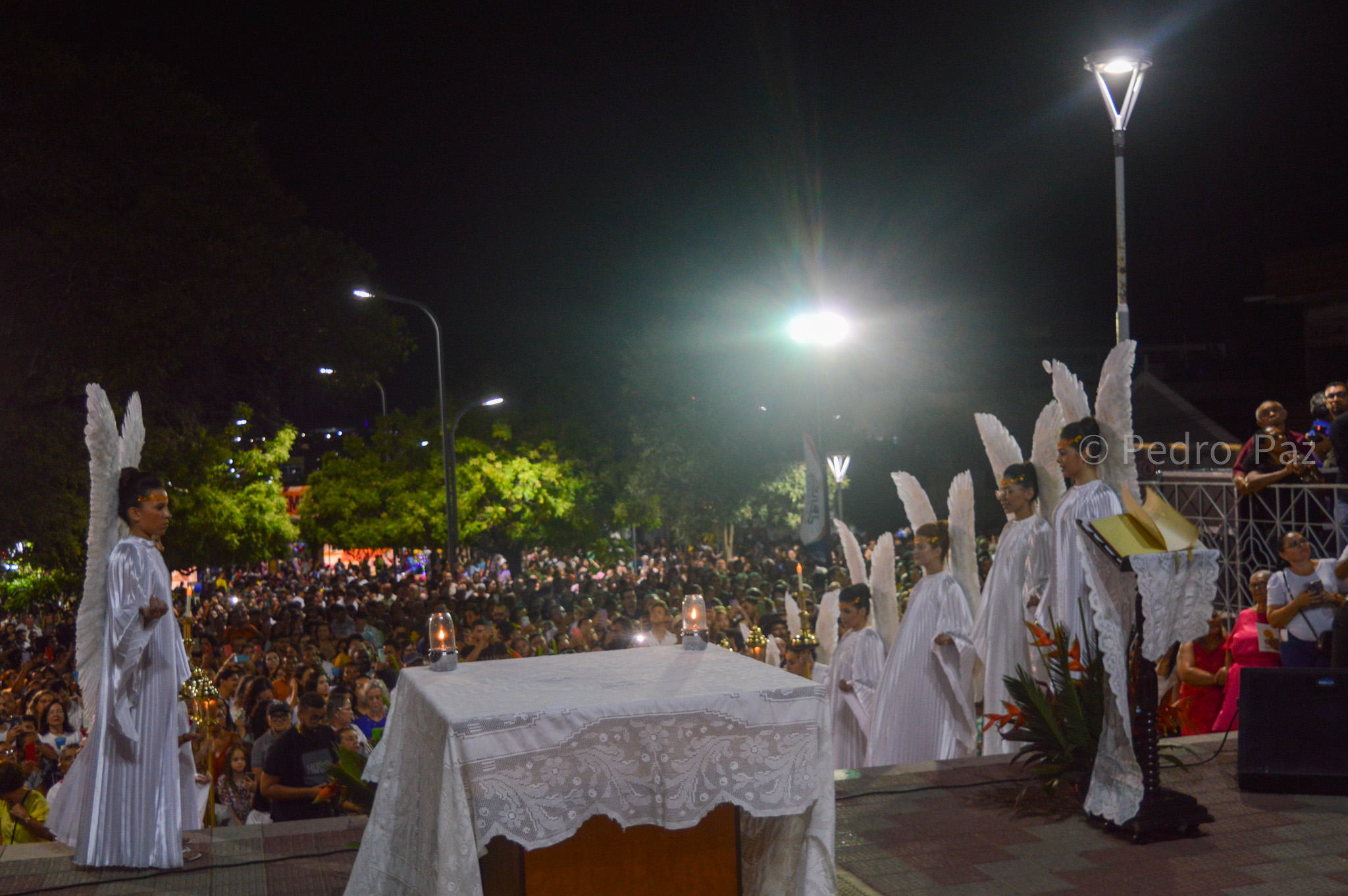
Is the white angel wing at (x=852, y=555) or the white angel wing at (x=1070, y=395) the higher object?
the white angel wing at (x=1070, y=395)

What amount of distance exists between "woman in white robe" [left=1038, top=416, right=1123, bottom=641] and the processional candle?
3442 mm

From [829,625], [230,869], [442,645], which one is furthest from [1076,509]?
[230,869]

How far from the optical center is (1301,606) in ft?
24.2

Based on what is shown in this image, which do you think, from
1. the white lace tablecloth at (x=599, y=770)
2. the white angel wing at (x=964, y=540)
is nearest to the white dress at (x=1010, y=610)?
the white angel wing at (x=964, y=540)

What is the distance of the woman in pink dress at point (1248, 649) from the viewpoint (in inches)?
296

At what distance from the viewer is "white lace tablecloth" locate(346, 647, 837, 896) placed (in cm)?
358

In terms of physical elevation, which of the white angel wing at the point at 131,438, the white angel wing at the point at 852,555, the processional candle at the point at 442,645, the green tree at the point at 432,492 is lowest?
the processional candle at the point at 442,645

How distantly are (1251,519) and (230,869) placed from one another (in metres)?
9.09

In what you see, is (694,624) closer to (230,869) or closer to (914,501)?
(230,869)

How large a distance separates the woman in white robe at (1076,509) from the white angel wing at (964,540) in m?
1.25

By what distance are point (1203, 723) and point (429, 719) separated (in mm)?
6227

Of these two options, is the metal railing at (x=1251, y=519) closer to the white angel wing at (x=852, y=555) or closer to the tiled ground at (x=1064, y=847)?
the white angel wing at (x=852, y=555)

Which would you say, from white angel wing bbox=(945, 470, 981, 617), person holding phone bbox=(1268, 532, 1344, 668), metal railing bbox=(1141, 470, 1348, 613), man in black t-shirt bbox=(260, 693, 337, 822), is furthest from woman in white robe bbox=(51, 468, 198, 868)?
metal railing bbox=(1141, 470, 1348, 613)

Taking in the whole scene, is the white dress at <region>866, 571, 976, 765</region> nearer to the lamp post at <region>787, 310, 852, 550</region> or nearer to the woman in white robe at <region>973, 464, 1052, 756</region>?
the woman in white robe at <region>973, 464, 1052, 756</region>
